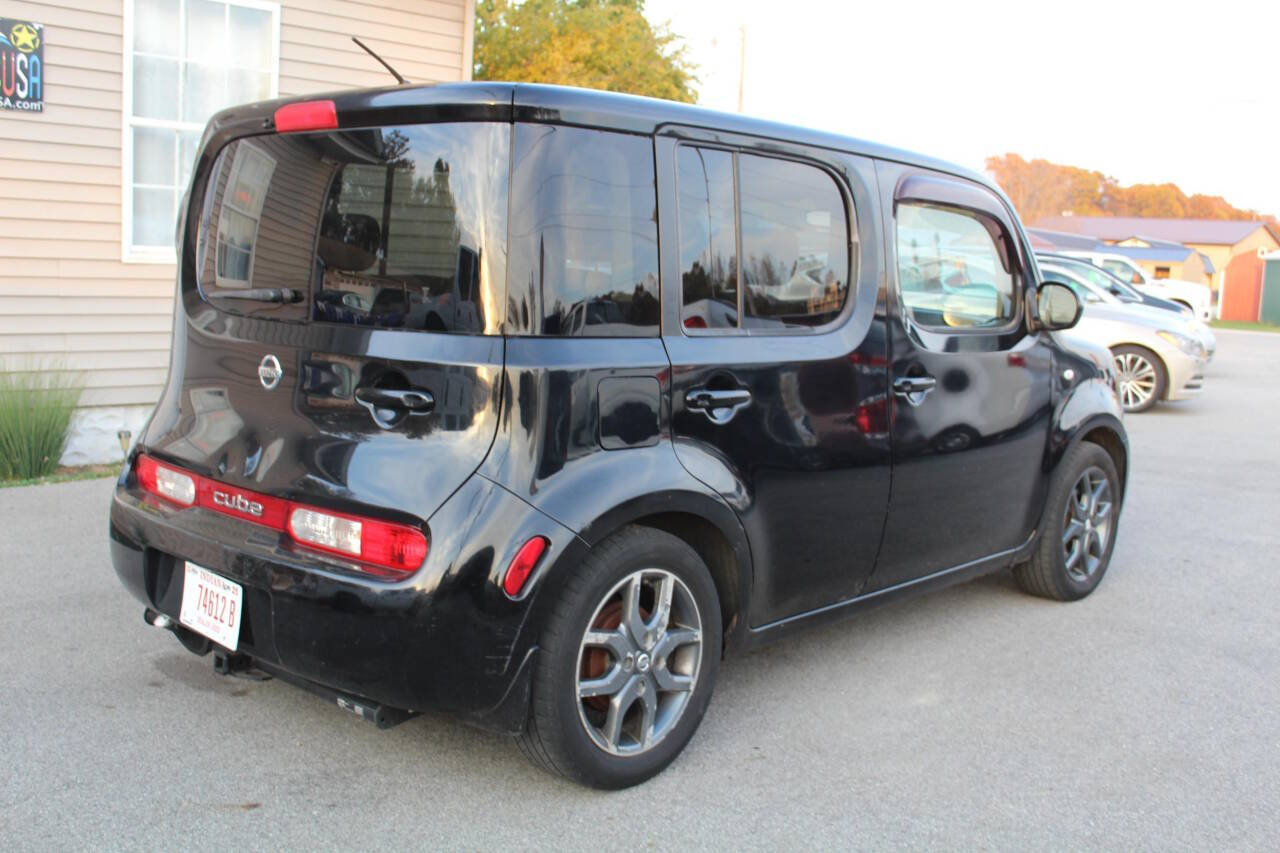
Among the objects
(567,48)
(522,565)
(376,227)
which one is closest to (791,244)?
(376,227)

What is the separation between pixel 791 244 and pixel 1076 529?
243 centimetres

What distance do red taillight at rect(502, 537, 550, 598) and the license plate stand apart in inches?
31.6

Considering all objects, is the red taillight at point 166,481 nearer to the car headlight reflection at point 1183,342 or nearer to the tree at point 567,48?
the car headlight reflection at point 1183,342

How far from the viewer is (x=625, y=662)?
3303 mm

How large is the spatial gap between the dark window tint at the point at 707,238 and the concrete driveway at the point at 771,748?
141cm

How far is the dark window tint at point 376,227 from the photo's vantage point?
9.93 feet

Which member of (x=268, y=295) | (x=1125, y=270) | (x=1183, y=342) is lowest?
(x=1183, y=342)

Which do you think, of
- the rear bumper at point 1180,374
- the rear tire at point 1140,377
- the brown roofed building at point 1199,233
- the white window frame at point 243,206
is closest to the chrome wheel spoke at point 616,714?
the white window frame at point 243,206

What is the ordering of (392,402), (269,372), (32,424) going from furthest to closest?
(32,424) < (269,372) < (392,402)

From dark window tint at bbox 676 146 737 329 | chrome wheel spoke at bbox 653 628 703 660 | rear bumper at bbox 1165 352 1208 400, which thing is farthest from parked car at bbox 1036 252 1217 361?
chrome wheel spoke at bbox 653 628 703 660

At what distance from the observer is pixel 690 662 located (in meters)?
3.51

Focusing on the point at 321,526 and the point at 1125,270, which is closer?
the point at 321,526

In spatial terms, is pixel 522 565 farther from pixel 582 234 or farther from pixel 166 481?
pixel 166 481

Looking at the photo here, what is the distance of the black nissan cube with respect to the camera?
2982mm
